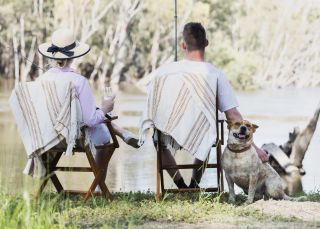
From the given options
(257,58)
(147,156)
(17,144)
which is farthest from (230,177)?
(257,58)

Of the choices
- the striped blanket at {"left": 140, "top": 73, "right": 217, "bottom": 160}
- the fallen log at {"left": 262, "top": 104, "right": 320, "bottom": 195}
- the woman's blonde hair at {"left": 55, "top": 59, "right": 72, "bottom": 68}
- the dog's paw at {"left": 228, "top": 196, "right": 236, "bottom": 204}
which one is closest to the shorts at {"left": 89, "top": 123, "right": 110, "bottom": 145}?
the striped blanket at {"left": 140, "top": 73, "right": 217, "bottom": 160}

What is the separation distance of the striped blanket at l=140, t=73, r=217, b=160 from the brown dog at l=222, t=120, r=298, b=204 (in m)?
0.14

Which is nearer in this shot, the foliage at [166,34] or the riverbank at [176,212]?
the riverbank at [176,212]

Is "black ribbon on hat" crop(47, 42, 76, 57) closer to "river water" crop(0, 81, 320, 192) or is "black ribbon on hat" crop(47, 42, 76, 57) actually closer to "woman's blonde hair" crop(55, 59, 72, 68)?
"woman's blonde hair" crop(55, 59, 72, 68)

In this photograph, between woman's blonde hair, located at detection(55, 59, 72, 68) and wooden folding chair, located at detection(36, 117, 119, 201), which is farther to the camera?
woman's blonde hair, located at detection(55, 59, 72, 68)

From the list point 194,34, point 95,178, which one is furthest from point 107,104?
point 194,34

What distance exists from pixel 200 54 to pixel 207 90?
0.83 feet

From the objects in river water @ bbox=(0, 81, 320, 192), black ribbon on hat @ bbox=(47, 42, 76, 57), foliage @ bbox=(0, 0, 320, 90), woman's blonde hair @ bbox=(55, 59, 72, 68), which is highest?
black ribbon on hat @ bbox=(47, 42, 76, 57)

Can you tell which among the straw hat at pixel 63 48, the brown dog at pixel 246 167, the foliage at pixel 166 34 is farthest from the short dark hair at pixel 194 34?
the foliage at pixel 166 34

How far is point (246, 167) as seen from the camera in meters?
6.13

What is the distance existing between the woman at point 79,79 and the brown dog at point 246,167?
2.11 ft

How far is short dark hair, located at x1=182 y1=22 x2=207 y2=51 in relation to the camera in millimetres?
6090

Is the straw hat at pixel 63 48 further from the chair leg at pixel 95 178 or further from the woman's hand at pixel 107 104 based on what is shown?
the chair leg at pixel 95 178

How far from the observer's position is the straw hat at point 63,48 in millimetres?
6199
